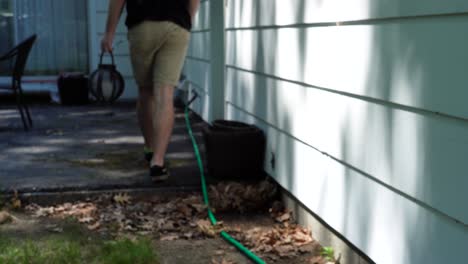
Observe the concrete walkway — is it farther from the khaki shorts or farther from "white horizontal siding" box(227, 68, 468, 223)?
"white horizontal siding" box(227, 68, 468, 223)

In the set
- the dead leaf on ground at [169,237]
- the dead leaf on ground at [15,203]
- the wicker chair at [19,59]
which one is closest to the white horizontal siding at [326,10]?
the dead leaf on ground at [169,237]

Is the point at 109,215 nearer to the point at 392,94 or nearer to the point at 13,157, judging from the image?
the point at 13,157

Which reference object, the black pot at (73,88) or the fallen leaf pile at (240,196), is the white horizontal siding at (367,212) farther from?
the black pot at (73,88)

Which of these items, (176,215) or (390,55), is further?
(176,215)

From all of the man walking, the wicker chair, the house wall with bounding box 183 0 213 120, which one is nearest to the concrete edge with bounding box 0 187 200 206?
the man walking

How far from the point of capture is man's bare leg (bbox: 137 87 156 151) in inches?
191

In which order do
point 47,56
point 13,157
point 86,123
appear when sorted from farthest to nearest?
point 47,56 → point 86,123 → point 13,157

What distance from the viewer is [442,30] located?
7.12 ft

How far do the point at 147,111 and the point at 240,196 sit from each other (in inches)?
44.1

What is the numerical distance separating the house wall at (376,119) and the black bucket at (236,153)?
0.48ft

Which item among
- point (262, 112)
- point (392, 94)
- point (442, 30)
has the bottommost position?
point (262, 112)

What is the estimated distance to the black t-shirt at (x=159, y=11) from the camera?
451cm

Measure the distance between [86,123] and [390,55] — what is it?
5.41 metres

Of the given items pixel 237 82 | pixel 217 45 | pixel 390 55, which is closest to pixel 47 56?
pixel 217 45
